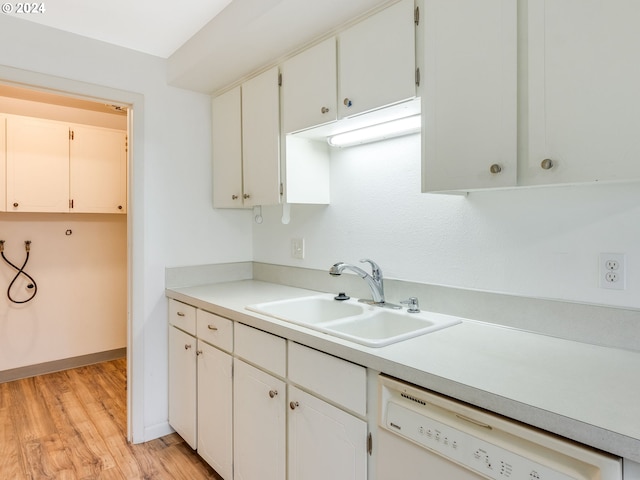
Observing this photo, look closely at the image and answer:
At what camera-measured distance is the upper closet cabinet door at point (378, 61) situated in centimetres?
141

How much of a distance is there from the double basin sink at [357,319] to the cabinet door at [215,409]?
0.39 metres

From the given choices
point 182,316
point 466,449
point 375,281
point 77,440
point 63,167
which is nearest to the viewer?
point 466,449

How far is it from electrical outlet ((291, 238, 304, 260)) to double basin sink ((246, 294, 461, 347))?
398 millimetres

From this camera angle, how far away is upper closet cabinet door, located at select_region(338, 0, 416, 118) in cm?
141

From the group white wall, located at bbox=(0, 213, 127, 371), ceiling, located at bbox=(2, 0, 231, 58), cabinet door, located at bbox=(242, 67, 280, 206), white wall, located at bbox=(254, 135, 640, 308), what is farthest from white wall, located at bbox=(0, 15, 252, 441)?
white wall, located at bbox=(0, 213, 127, 371)

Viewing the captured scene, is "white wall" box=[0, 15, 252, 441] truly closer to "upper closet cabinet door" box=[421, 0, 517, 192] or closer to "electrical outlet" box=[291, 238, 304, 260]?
"electrical outlet" box=[291, 238, 304, 260]

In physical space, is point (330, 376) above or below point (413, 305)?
below

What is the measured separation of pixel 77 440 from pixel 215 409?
111 centimetres

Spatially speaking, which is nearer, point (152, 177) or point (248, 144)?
point (248, 144)

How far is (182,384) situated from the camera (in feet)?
7.41

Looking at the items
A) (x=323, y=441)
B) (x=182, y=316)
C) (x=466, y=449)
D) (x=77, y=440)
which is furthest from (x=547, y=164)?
(x=77, y=440)

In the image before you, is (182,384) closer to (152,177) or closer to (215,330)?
(215,330)

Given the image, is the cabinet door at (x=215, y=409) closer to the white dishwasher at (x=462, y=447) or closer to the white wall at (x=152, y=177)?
the white wall at (x=152, y=177)

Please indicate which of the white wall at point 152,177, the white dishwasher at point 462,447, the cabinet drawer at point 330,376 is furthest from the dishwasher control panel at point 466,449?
the white wall at point 152,177
